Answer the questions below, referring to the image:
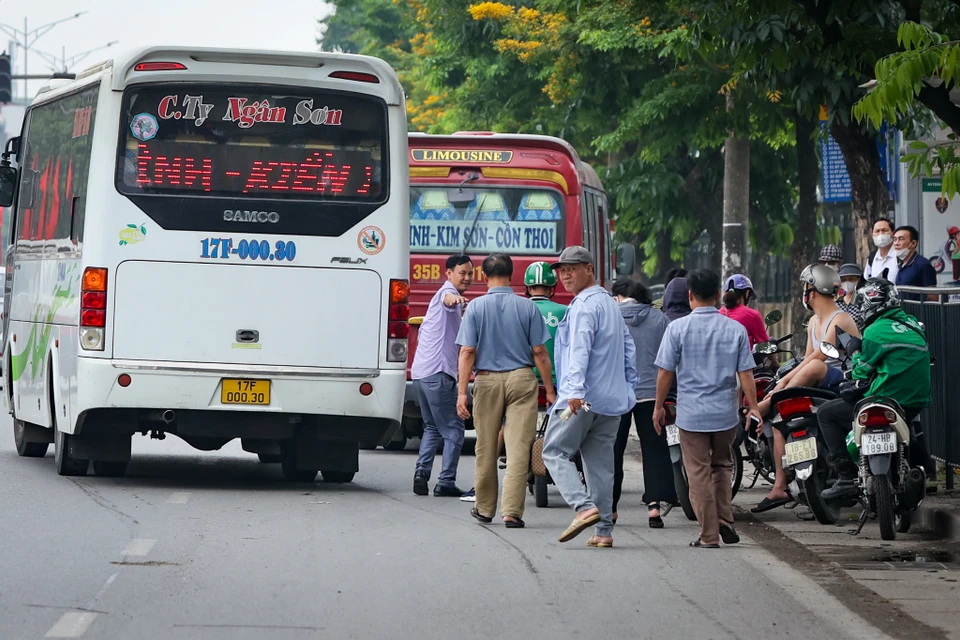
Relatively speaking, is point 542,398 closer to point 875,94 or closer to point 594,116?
point 875,94

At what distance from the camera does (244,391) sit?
12.5 m

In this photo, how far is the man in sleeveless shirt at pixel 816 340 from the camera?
37.2 ft

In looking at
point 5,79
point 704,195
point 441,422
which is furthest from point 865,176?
point 5,79

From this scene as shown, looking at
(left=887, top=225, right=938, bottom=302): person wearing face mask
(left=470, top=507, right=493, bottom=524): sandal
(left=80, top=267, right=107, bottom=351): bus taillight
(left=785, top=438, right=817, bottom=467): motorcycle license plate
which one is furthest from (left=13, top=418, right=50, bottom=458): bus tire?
(left=887, top=225, right=938, bottom=302): person wearing face mask

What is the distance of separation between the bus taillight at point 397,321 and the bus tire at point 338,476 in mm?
1497

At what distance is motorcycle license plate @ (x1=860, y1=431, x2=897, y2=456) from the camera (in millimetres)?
10281

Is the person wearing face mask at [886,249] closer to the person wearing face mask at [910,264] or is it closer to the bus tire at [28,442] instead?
the person wearing face mask at [910,264]

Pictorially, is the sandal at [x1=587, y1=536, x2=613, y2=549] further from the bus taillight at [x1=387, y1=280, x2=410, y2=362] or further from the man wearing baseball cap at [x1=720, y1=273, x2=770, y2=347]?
the man wearing baseball cap at [x1=720, y1=273, x2=770, y2=347]

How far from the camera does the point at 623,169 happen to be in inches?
1147

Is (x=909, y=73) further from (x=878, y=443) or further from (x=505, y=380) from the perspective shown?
(x=505, y=380)

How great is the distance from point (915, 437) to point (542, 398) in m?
5.80

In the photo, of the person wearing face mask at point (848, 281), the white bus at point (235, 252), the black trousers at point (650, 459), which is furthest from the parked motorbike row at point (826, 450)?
the white bus at point (235, 252)

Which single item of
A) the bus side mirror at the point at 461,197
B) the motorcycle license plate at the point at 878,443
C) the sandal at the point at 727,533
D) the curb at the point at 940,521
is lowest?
the sandal at the point at 727,533

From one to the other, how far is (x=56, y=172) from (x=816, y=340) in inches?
254
